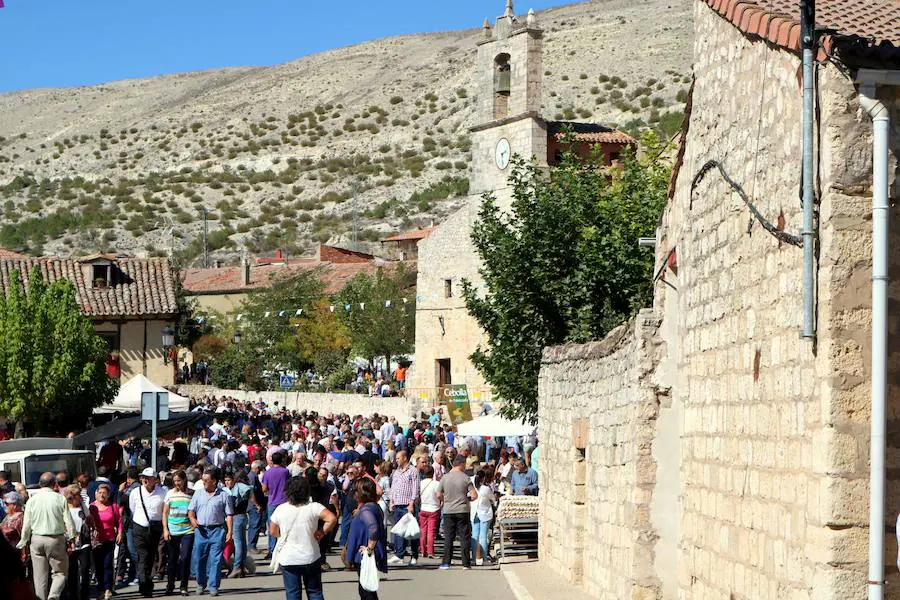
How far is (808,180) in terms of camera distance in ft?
26.0

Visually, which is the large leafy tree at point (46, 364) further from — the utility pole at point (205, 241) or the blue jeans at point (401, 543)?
the utility pole at point (205, 241)

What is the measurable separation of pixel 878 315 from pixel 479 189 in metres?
46.4

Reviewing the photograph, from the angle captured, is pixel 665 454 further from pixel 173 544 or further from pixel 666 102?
pixel 666 102

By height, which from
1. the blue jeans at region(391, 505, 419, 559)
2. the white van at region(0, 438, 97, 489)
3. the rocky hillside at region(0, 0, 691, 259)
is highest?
the rocky hillside at region(0, 0, 691, 259)

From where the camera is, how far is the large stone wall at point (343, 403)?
49.9 meters

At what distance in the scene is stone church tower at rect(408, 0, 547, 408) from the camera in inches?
1999

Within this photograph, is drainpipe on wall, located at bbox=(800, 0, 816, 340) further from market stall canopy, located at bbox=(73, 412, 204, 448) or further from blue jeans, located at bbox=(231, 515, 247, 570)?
market stall canopy, located at bbox=(73, 412, 204, 448)

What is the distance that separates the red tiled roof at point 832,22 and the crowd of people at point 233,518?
585 cm

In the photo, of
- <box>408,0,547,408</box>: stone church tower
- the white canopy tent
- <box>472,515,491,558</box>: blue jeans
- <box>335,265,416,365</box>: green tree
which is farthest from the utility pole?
<box>472,515,491,558</box>: blue jeans

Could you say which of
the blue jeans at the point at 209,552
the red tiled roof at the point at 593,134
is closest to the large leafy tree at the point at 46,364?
the blue jeans at the point at 209,552

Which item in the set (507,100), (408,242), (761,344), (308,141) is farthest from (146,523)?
(308,141)

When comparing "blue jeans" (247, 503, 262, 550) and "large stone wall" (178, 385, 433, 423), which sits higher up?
"large stone wall" (178, 385, 433, 423)

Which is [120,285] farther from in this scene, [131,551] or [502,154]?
[131,551]

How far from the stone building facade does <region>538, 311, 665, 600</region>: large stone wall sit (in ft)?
0.15
